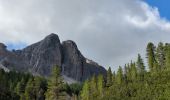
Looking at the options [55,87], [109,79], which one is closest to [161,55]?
[109,79]

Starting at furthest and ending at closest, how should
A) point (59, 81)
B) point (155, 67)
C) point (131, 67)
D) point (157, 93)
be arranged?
point (131, 67), point (155, 67), point (157, 93), point (59, 81)

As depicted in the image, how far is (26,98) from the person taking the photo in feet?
478

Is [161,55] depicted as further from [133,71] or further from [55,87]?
[55,87]

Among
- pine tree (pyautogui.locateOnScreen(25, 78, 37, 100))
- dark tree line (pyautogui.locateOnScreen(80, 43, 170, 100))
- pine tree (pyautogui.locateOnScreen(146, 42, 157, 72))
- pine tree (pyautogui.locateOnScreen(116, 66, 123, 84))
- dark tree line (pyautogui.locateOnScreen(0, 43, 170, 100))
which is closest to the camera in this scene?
dark tree line (pyautogui.locateOnScreen(0, 43, 170, 100))

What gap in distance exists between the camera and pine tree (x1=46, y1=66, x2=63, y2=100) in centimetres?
6469

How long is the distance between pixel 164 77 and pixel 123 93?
1376 centimetres

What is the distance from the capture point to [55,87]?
6562 centimetres

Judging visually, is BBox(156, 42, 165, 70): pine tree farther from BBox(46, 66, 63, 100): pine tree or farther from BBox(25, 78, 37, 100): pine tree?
BBox(46, 66, 63, 100): pine tree

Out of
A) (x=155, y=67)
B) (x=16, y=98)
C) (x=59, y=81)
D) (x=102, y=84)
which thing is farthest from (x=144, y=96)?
(x=102, y=84)

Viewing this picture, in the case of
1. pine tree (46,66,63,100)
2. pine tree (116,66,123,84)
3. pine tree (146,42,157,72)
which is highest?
pine tree (146,42,157,72)

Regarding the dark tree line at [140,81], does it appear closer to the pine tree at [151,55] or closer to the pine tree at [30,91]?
the pine tree at [151,55]

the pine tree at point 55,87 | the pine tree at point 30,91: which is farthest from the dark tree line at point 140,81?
the pine tree at point 55,87

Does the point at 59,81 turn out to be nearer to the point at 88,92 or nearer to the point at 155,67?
the point at 155,67

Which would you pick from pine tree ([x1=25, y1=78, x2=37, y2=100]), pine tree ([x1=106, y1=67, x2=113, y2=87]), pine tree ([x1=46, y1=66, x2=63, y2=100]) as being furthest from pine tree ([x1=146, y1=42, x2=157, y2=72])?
pine tree ([x1=46, y1=66, x2=63, y2=100])
